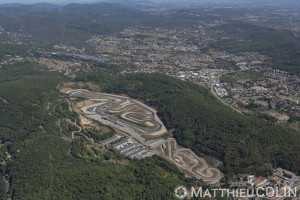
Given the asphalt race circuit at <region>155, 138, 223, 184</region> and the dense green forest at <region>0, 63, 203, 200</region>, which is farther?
the asphalt race circuit at <region>155, 138, 223, 184</region>

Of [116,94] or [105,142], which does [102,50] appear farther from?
[105,142]

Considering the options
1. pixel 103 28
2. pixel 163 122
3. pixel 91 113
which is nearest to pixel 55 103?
pixel 91 113

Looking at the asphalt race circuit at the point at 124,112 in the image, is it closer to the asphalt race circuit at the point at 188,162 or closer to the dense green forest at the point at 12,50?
the asphalt race circuit at the point at 188,162

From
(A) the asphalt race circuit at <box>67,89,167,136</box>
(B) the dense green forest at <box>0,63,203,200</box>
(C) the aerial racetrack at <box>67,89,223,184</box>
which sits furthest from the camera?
(A) the asphalt race circuit at <box>67,89,167,136</box>

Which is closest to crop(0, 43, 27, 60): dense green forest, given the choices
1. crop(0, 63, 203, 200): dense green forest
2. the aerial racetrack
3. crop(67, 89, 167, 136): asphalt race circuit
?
the aerial racetrack

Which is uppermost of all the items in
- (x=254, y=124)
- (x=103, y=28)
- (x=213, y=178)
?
(x=103, y=28)

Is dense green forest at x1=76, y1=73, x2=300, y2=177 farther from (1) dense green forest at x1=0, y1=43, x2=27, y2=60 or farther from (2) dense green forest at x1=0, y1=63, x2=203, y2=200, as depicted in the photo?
(1) dense green forest at x1=0, y1=43, x2=27, y2=60

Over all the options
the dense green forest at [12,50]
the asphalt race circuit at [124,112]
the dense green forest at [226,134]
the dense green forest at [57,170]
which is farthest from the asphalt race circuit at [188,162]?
the dense green forest at [12,50]
